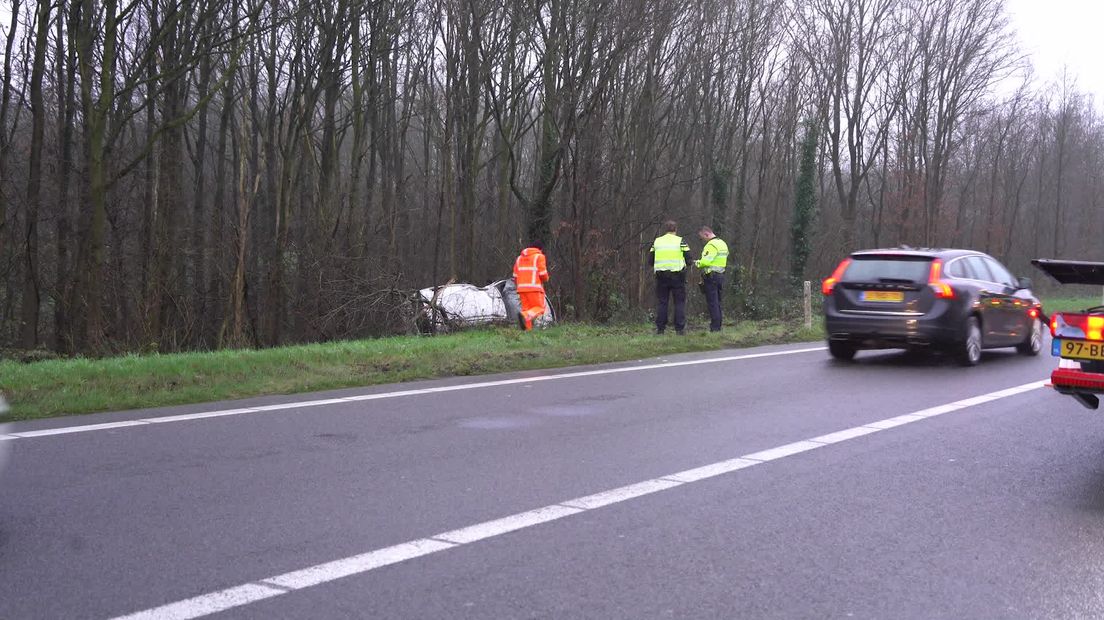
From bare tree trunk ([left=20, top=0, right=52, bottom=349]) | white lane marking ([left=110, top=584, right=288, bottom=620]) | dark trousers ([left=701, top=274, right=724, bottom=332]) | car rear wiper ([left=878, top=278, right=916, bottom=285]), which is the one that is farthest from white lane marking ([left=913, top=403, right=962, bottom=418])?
bare tree trunk ([left=20, top=0, right=52, bottom=349])

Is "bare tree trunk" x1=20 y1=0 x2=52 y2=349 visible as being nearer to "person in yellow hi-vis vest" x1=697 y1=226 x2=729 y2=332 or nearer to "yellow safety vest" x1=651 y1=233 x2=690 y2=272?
"yellow safety vest" x1=651 y1=233 x2=690 y2=272

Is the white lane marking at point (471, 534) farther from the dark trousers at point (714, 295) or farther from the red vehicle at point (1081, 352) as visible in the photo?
the dark trousers at point (714, 295)

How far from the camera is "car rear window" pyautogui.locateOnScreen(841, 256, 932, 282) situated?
14773 millimetres

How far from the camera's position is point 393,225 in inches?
1198

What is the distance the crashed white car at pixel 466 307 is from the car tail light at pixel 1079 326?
13.4m

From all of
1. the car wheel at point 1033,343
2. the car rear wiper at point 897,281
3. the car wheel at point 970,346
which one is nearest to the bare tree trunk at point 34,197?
the car rear wiper at point 897,281

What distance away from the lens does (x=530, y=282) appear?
63.5ft

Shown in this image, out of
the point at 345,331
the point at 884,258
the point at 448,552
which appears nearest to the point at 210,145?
the point at 345,331

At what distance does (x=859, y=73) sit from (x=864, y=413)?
41425mm

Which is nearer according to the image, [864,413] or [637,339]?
[864,413]

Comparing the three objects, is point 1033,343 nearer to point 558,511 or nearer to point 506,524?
point 558,511

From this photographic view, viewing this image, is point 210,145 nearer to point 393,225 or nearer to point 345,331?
point 393,225

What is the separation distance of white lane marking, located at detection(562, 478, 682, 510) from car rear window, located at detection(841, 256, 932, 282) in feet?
28.6

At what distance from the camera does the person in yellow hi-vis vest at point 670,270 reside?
1856 centimetres
